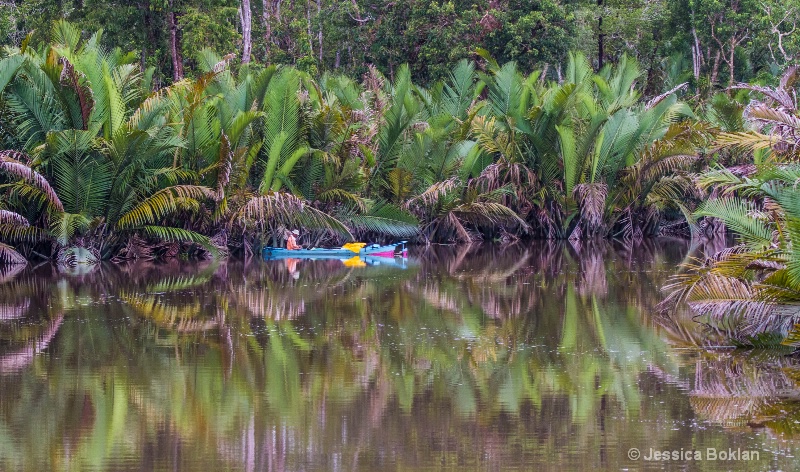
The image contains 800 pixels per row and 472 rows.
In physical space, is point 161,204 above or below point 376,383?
above

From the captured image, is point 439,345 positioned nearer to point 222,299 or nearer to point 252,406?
point 252,406

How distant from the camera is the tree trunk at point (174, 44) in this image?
26500 millimetres

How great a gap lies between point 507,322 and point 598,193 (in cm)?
1188

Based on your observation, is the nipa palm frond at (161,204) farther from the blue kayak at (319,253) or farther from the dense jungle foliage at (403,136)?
the blue kayak at (319,253)

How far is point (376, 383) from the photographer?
8719 millimetres

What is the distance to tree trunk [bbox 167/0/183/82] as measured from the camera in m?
26.5

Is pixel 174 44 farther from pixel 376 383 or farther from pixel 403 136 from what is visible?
pixel 376 383

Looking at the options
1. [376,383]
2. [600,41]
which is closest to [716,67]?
[600,41]

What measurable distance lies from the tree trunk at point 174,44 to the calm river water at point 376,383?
12.3 metres

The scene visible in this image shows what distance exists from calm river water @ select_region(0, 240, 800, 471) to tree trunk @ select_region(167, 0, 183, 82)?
12.3 meters

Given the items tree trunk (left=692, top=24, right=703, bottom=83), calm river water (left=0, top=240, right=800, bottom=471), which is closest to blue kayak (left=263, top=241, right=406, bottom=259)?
calm river water (left=0, top=240, right=800, bottom=471)

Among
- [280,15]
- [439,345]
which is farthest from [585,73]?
Answer: [439,345]

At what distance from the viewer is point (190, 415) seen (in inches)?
302

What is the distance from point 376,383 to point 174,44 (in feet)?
64.1
